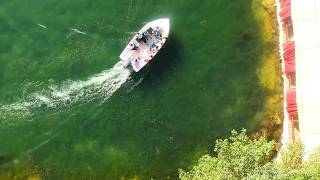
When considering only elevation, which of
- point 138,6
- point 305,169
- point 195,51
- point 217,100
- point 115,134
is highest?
point 138,6

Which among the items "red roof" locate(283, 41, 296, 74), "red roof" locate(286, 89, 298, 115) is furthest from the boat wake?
"red roof" locate(286, 89, 298, 115)

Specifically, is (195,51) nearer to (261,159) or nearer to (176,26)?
(176,26)

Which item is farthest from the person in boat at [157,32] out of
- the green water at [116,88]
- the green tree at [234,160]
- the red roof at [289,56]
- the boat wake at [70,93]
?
the red roof at [289,56]

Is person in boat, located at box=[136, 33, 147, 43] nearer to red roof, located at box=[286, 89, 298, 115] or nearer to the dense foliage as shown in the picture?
the dense foliage

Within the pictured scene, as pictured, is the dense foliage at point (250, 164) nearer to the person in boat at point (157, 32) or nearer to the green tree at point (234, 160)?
the green tree at point (234, 160)

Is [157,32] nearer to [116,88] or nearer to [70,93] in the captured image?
[116,88]

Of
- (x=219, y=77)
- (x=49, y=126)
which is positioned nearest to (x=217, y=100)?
(x=219, y=77)
